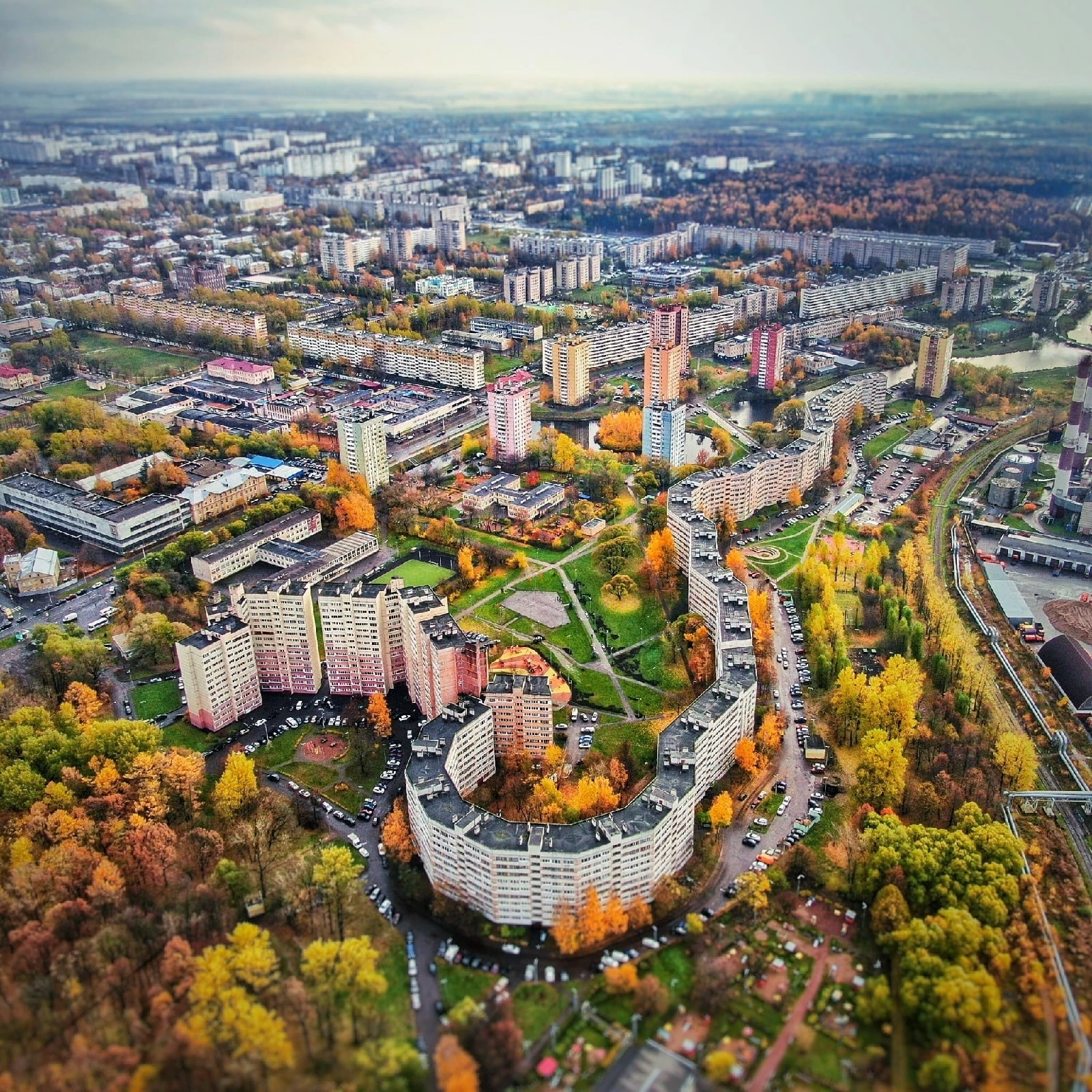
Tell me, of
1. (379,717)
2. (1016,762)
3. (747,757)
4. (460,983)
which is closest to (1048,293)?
(1016,762)

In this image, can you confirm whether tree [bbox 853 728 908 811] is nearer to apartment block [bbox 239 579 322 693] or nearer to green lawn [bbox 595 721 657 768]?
green lawn [bbox 595 721 657 768]

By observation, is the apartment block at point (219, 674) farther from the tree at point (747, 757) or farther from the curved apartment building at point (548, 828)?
the tree at point (747, 757)

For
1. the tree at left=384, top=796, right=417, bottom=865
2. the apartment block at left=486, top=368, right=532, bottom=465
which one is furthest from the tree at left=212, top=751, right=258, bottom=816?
the apartment block at left=486, top=368, right=532, bottom=465

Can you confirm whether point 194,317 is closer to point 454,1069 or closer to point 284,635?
point 284,635

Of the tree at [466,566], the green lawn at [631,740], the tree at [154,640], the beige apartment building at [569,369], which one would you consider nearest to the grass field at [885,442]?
the beige apartment building at [569,369]

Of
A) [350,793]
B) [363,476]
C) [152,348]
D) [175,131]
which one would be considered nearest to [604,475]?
[363,476]

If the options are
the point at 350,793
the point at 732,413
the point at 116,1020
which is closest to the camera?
the point at 116,1020

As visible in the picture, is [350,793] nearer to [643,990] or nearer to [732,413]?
[643,990]
